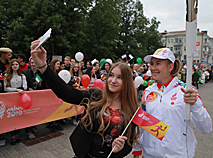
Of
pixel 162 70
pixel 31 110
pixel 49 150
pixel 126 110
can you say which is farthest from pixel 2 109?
pixel 162 70

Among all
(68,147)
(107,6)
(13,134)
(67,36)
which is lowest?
(68,147)

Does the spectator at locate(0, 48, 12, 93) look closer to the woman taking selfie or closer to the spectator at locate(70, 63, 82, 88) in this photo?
the spectator at locate(70, 63, 82, 88)

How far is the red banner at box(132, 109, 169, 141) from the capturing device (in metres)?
1.49

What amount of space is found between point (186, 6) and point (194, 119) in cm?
Answer: 105

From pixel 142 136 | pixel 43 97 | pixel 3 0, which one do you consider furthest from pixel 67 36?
pixel 142 136

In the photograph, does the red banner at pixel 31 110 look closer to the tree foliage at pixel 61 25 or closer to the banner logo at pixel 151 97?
the banner logo at pixel 151 97

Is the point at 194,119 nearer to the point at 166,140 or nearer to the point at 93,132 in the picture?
the point at 166,140

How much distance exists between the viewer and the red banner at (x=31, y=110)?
3770 mm

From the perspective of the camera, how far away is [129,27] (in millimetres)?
26891

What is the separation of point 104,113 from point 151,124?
0.46 meters

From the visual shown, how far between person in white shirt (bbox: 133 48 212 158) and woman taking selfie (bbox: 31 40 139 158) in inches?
9.8

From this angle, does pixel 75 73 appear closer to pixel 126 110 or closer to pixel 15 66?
pixel 15 66

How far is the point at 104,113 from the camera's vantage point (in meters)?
1.54

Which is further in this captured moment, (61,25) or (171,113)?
(61,25)
